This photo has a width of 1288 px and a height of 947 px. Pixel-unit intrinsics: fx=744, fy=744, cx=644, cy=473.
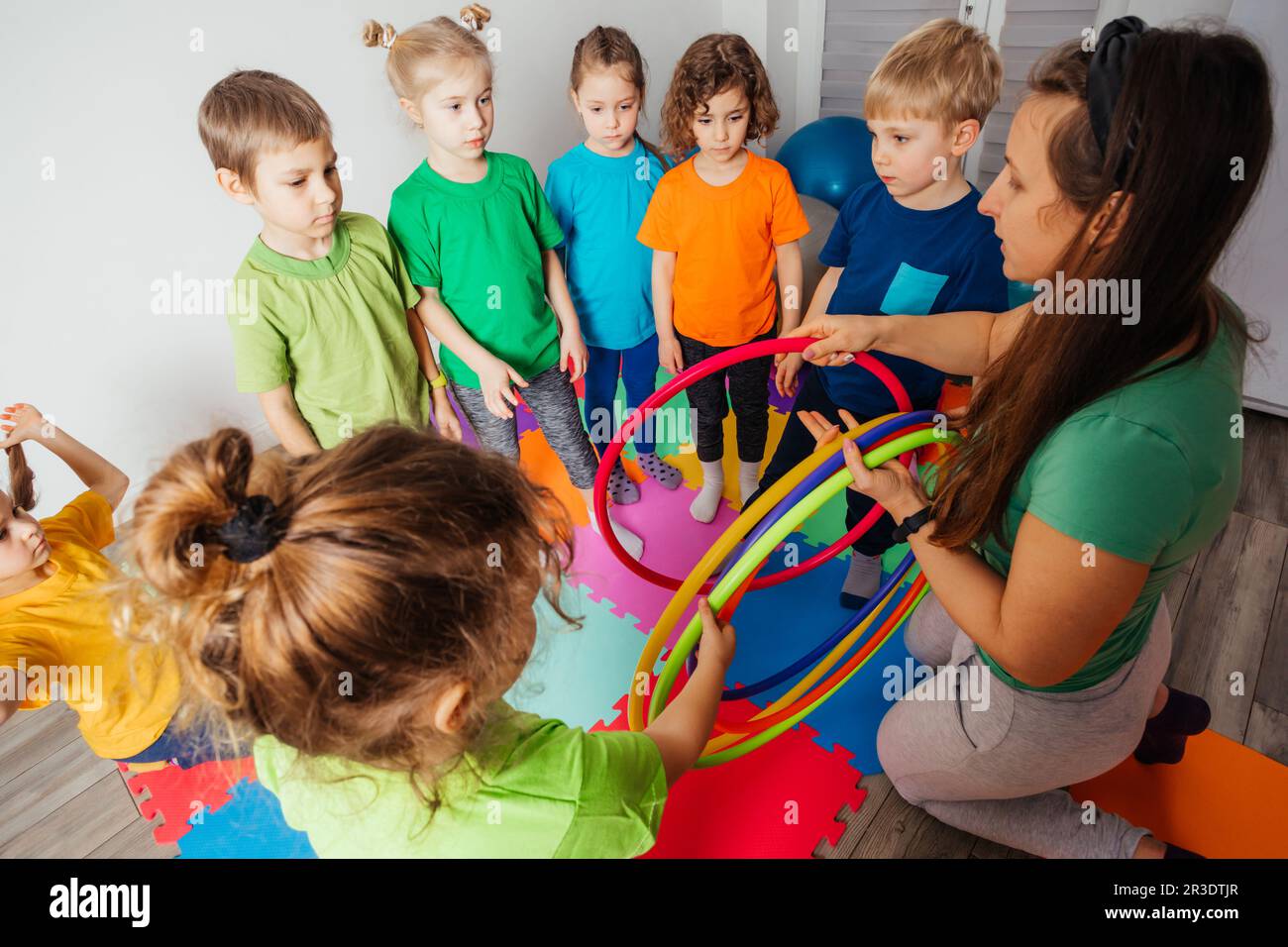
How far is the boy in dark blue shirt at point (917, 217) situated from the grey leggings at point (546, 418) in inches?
35.3

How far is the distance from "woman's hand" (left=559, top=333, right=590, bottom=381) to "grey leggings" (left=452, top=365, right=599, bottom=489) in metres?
0.04

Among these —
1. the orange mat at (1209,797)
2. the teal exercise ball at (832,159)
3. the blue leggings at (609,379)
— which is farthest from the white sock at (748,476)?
the teal exercise ball at (832,159)

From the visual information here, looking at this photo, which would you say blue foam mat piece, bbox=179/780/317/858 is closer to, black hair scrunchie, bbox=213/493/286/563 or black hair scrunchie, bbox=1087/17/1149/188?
black hair scrunchie, bbox=213/493/286/563

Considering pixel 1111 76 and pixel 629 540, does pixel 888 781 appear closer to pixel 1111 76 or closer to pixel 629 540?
pixel 629 540

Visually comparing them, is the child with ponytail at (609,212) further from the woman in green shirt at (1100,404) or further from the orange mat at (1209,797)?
the orange mat at (1209,797)

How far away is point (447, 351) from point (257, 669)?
176 centimetres

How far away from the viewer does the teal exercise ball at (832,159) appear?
12.2 feet

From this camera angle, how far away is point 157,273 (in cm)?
278

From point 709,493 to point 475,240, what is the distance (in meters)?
1.26

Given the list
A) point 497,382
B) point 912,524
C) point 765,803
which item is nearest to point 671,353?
point 497,382

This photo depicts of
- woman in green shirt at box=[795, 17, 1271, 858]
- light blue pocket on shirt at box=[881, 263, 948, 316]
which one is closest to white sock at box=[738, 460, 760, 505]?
light blue pocket on shirt at box=[881, 263, 948, 316]
